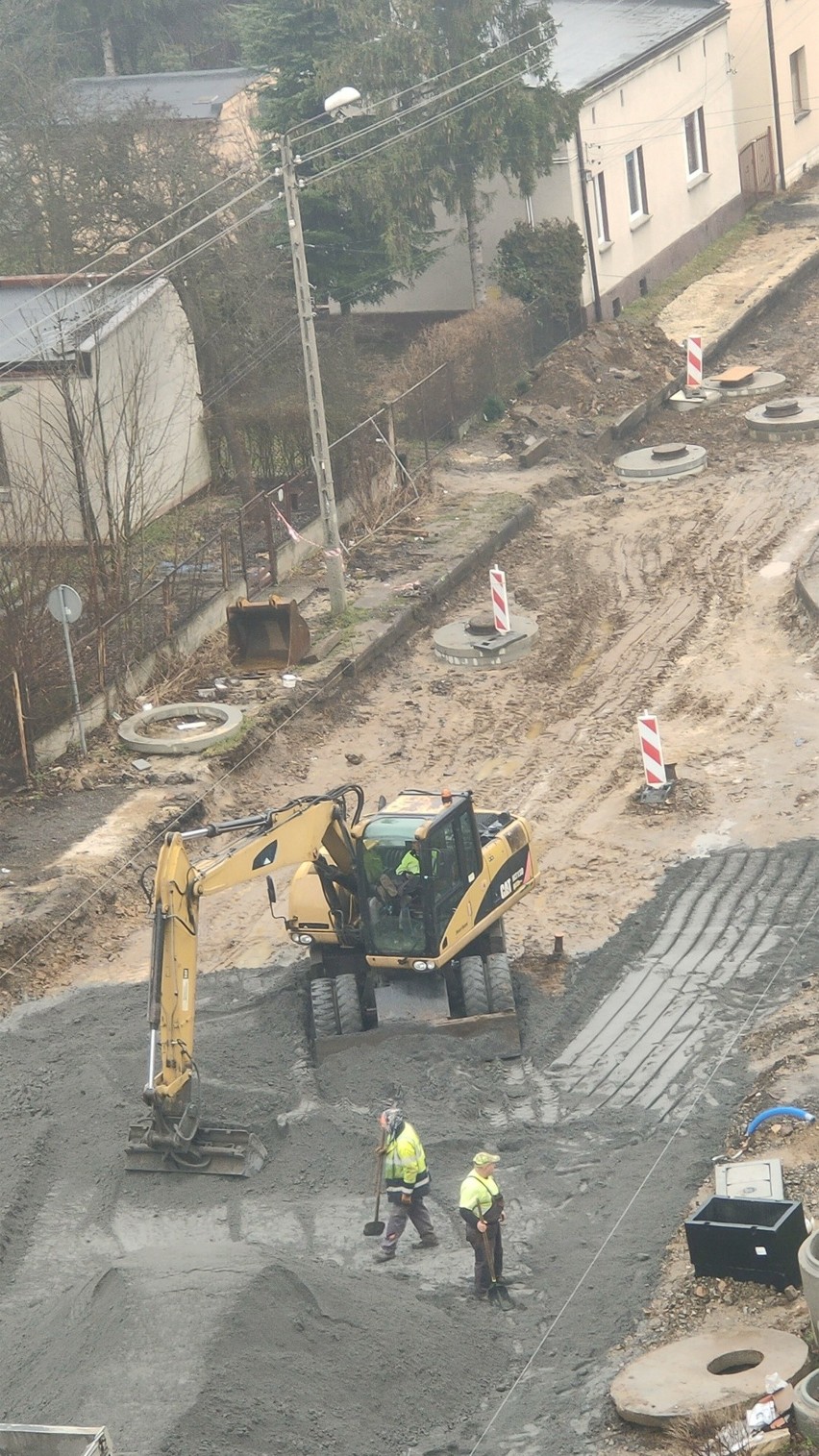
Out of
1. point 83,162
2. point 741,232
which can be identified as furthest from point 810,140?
point 83,162

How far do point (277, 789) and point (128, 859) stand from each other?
103 inches

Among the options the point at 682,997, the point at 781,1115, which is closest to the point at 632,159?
the point at 682,997

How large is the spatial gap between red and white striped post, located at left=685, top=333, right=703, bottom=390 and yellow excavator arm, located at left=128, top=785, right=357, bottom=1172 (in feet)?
69.8

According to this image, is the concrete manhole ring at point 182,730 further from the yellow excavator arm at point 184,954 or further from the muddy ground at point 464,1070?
the yellow excavator arm at point 184,954

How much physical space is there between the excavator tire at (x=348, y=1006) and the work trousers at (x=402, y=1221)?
2.79 metres

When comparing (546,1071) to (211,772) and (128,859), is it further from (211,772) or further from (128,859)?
(211,772)

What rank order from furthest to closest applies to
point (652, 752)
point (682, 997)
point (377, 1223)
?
point (652, 752) → point (682, 997) → point (377, 1223)

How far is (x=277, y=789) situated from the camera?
72.0 feet

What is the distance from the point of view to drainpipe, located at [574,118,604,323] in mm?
36125

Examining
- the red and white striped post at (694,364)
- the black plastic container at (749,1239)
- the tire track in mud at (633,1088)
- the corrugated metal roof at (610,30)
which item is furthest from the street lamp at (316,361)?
the corrugated metal roof at (610,30)

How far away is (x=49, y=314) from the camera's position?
91.5 ft

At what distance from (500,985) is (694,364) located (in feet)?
68.9

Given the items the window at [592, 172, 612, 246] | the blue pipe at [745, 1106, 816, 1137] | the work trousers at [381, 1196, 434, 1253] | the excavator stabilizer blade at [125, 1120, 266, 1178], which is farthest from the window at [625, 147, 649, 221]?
the work trousers at [381, 1196, 434, 1253]

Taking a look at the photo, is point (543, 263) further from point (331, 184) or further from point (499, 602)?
point (499, 602)
